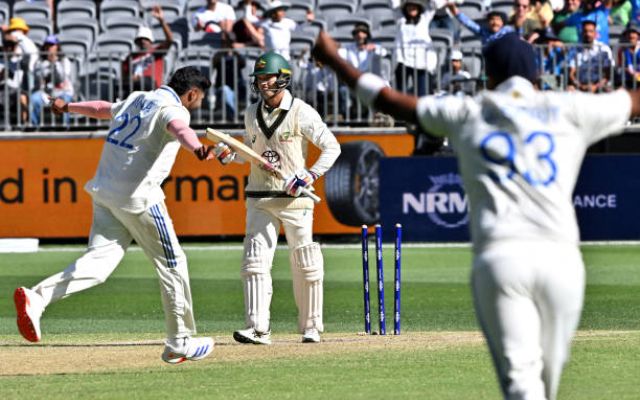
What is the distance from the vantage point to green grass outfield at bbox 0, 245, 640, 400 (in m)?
9.20

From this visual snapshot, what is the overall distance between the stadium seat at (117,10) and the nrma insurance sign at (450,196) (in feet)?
21.2

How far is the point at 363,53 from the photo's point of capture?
917 inches

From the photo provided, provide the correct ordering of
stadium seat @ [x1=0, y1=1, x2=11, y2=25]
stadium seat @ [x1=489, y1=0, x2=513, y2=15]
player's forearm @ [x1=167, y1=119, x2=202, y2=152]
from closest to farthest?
player's forearm @ [x1=167, y1=119, x2=202, y2=152], stadium seat @ [x1=489, y1=0, x2=513, y2=15], stadium seat @ [x1=0, y1=1, x2=11, y2=25]

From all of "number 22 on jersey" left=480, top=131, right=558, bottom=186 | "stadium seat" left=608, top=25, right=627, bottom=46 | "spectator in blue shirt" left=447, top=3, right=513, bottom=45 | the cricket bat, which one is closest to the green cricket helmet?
the cricket bat

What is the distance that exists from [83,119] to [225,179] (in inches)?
104

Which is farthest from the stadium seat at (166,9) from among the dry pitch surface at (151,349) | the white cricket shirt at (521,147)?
the white cricket shirt at (521,147)

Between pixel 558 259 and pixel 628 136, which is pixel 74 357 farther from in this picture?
pixel 628 136

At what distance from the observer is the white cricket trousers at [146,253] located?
1017cm

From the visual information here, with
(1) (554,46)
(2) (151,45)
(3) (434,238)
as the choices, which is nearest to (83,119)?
(2) (151,45)

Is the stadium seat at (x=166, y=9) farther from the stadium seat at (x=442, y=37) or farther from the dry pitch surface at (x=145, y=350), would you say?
the dry pitch surface at (x=145, y=350)

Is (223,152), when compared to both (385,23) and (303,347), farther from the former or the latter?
(385,23)

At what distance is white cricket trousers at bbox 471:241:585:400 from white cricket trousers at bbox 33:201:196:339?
14.9ft

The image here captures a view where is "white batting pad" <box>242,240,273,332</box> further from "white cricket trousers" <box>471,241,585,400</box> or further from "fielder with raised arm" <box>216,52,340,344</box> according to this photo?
"white cricket trousers" <box>471,241,585,400</box>

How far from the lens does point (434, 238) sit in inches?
912
